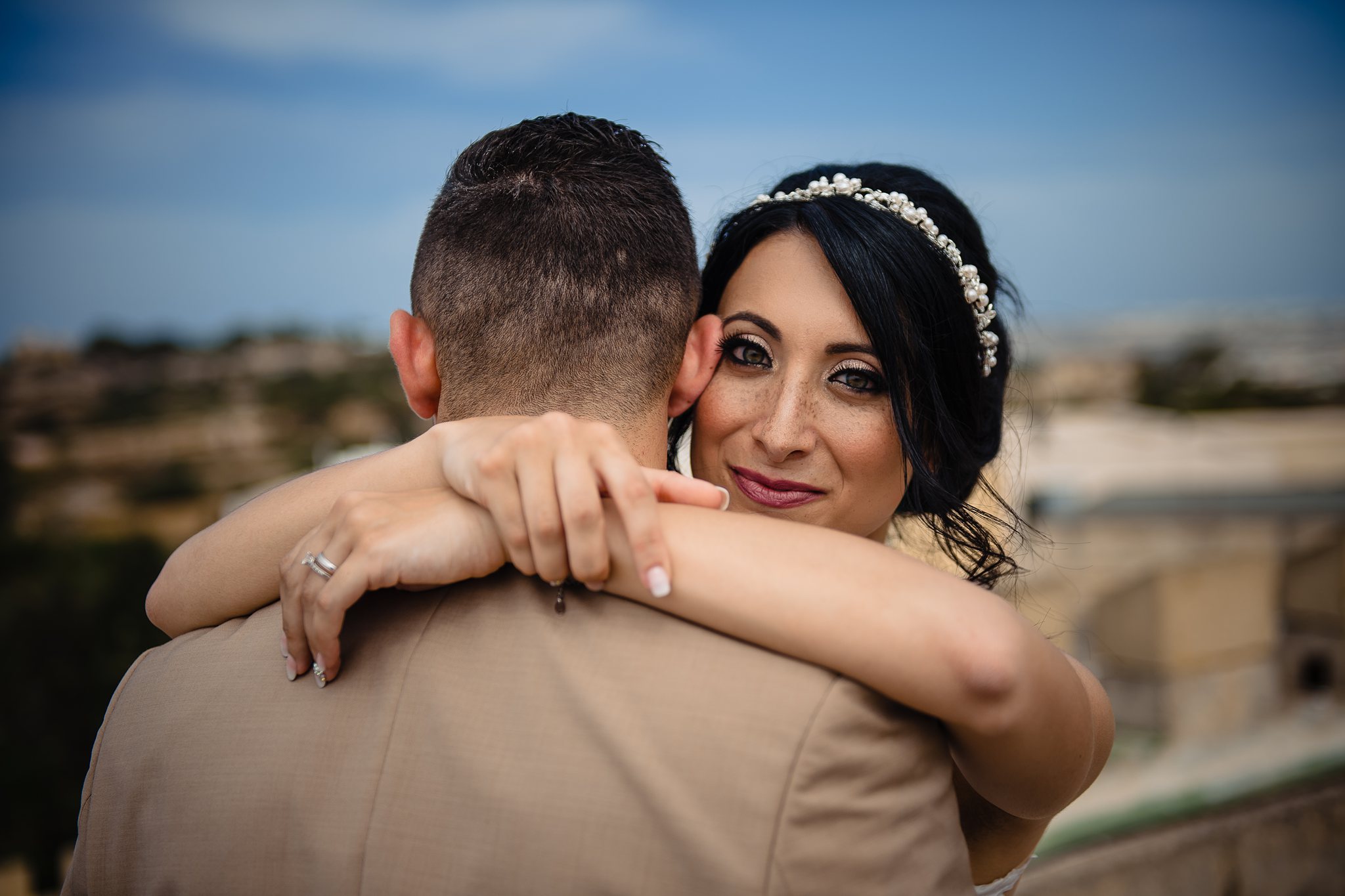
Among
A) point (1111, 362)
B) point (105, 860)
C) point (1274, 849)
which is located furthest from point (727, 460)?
point (1111, 362)

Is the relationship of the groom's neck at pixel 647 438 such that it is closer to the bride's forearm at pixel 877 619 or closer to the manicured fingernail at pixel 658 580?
the bride's forearm at pixel 877 619

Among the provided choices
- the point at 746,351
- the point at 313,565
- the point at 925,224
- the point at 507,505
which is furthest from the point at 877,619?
the point at 925,224

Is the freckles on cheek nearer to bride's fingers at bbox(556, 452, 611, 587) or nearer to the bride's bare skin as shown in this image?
the bride's bare skin

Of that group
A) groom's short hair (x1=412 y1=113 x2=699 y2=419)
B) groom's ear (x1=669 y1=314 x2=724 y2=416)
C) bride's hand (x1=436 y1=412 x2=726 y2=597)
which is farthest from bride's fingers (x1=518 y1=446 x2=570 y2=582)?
groom's ear (x1=669 y1=314 x2=724 y2=416)

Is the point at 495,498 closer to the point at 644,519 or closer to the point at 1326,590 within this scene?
the point at 644,519

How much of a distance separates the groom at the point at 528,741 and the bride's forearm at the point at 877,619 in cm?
5

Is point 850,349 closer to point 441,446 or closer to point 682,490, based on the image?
point 682,490

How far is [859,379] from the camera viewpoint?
260 cm

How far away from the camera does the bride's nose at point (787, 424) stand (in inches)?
97.2

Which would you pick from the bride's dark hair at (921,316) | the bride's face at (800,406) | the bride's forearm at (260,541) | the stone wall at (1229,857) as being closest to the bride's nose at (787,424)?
the bride's face at (800,406)

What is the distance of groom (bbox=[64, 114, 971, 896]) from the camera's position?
4.10 ft

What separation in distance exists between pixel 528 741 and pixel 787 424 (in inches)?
52.7

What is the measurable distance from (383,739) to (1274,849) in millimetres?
4443

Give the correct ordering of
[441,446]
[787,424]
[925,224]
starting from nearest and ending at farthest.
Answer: [441,446]
[787,424]
[925,224]
